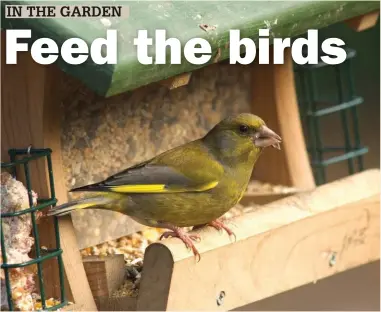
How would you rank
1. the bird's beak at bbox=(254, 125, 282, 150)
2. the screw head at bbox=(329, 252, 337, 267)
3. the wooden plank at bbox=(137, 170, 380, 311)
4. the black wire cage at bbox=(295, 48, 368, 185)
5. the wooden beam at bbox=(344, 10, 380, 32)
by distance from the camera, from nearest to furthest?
the wooden plank at bbox=(137, 170, 380, 311) < the bird's beak at bbox=(254, 125, 282, 150) < the screw head at bbox=(329, 252, 337, 267) < the wooden beam at bbox=(344, 10, 380, 32) < the black wire cage at bbox=(295, 48, 368, 185)

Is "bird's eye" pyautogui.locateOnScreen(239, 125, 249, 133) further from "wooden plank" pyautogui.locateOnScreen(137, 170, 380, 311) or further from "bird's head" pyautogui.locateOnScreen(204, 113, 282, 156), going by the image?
"wooden plank" pyautogui.locateOnScreen(137, 170, 380, 311)

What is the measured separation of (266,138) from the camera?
14.0 feet

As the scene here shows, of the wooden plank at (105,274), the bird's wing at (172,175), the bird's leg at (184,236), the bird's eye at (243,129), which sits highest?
the bird's eye at (243,129)

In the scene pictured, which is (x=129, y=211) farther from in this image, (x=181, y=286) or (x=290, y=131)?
(x=290, y=131)

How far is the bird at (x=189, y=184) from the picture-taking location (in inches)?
161

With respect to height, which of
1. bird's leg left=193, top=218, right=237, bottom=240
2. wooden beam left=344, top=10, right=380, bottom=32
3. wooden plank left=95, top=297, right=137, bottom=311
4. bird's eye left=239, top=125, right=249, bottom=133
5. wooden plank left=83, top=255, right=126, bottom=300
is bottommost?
wooden plank left=95, top=297, right=137, bottom=311

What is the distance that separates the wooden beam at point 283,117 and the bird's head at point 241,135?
0.74 metres

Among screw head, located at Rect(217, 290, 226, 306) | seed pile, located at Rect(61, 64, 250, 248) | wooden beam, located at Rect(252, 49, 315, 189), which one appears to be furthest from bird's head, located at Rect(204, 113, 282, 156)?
wooden beam, located at Rect(252, 49, 315, 189)

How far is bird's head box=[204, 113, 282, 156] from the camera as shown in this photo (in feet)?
14.0

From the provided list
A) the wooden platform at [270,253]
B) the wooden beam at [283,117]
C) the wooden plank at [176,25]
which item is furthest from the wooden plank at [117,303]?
the wooden beam at [283,117]

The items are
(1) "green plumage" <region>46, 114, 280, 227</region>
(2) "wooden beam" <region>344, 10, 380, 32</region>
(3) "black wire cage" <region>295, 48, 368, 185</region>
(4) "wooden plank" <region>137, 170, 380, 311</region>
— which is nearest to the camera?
(4) "wooden plank" <region>137, 170, 380, 311</region>

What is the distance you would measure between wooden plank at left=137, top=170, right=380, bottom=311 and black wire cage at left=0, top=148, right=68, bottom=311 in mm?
306

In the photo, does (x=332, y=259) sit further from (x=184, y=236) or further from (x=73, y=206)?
(x=73, y=206)

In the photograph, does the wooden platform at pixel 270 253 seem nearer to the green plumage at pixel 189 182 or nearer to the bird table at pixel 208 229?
the bird table at pixel 208 229
